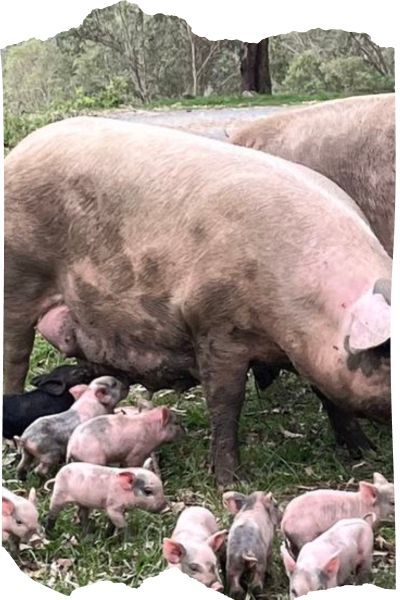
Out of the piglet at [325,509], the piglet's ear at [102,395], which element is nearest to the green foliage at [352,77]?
the piglet at [325,509]

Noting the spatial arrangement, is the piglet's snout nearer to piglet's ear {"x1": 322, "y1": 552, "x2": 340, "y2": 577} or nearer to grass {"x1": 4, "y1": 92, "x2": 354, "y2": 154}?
piglet's ear {"x1": 322, "y1": 552, "x2": 340, "y2": 577}

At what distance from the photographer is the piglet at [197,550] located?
3447 millimetres

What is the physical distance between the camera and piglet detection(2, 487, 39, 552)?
3.79 meters

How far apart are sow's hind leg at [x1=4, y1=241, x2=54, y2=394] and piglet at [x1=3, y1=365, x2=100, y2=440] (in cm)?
10

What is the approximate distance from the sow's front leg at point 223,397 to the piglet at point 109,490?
316 millimetres

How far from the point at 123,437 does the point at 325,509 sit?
2.55ft

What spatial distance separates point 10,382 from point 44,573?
1.18 m

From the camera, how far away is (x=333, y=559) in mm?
3305

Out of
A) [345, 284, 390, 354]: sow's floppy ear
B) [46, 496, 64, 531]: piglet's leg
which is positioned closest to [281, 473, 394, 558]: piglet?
[345, 284, 390, 354]: sow's floppy ear

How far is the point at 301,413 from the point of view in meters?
4.38

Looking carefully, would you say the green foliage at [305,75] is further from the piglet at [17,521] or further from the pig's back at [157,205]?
the piglet at [17,521]

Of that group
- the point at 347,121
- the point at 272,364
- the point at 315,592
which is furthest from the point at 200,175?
the point at 315,592

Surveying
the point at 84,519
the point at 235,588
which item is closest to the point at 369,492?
the point at 235,588

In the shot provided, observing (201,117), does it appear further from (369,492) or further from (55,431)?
(369,492)
